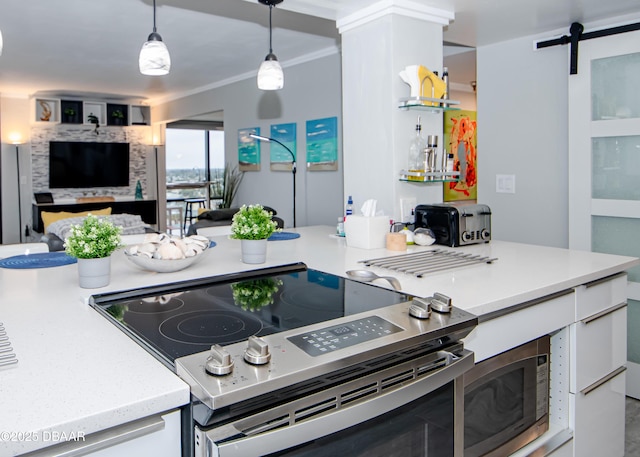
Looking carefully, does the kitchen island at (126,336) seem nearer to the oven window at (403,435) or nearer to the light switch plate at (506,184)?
the oven window at (403,435)

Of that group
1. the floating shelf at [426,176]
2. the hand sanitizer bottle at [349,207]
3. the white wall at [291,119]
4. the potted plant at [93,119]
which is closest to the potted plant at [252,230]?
the hand sanitizer bottle at [349,207]

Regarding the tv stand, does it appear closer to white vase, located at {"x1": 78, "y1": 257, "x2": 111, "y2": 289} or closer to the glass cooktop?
white vase, located at {"x1": 78, "y1": 257, "x2": 111, "y2": 289}

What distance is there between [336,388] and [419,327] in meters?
0.28

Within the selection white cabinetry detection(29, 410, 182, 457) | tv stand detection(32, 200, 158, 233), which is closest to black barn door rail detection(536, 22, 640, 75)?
white cabinetry detection(29, 410, 182, 457)

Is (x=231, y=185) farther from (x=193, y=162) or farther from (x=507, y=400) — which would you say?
(x=507, y=400)

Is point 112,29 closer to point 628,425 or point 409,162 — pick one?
point 409,162

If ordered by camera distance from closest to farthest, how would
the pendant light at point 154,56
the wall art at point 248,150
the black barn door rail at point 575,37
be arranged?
the pendant light at point 154,56 → the black barn door rail at point 575,37 → the wall art at point 248,150

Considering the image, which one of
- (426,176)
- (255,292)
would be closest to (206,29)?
(426,176)

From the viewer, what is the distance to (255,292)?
1.54 meters

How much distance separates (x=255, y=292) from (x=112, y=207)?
6.93m

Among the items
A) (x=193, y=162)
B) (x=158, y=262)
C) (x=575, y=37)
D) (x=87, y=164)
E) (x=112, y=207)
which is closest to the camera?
(x=158, y=262)

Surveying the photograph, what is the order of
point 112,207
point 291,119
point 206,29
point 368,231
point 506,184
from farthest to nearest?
point 112,207
point 291,119
point 206,29
point 506,184
point 368,231

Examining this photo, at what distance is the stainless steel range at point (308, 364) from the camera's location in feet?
2.96

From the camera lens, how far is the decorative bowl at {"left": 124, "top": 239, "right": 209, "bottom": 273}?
1.66 m
